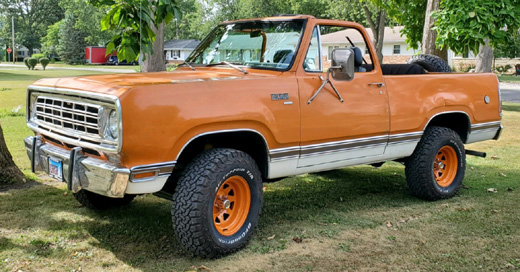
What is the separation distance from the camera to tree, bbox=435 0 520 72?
33.0 feet

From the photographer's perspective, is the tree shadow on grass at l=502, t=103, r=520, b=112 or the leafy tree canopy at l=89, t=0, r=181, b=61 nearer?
the leafy tree canopy at l=89, t=0, r=181, b=61

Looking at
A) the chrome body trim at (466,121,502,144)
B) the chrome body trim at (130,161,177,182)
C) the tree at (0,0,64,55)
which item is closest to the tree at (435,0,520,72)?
the chrome body trim at (466,121,502,144)

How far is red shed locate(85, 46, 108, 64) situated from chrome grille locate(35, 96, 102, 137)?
62767mm

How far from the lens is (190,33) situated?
8850cm

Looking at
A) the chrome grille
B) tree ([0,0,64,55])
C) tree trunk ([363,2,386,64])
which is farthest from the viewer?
tree ([0,0,64,55])

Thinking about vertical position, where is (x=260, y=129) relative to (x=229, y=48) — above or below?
below

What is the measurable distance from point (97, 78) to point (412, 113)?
333 centimetres

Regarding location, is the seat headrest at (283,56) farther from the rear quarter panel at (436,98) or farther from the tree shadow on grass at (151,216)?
the tree shadow on grass at (151,216)

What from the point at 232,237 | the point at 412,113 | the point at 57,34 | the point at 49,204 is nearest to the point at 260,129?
the point at 232,237

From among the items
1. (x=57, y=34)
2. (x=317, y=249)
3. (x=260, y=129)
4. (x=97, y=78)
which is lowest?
(x=317, y=249)

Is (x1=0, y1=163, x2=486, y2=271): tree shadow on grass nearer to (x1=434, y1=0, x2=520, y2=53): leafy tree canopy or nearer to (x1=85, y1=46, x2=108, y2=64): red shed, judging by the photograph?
(x1=434, y1=0, x2=520, y2=53): leafy tree canopy

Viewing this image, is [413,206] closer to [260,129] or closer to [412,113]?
[412,113]

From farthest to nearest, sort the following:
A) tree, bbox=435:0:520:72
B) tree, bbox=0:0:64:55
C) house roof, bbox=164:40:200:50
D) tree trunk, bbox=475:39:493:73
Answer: tree, bbox=0:0:64:55
house roof, bbox=164:40:200:50
tree trunk, bbox=475:39:493:73
tree, bbox=435:0:520:72

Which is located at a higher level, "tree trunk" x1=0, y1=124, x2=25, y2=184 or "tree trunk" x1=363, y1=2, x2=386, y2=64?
"tree trunk" x1=363, y1=2, x2=386, y2=64
